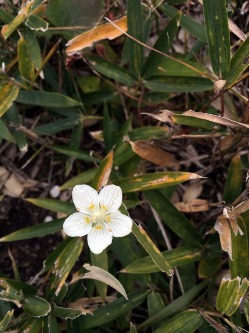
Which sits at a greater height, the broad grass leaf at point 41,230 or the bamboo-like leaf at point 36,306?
the broad grass leaf at point 41,230

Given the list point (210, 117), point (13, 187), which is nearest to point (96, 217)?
point (210, 117)

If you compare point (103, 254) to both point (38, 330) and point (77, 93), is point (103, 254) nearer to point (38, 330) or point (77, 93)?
point (38, 330)

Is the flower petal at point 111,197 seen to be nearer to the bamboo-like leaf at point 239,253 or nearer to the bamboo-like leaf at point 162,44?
the bamboo-like leaf at point 239,253

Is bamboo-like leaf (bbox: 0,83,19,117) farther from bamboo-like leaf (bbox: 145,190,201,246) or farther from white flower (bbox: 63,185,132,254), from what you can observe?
bamboo-like leaf (bbox: 145,190,201,246)

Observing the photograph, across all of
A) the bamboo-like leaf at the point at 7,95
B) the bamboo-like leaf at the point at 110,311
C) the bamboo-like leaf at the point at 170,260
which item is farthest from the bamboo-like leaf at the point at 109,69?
the bamboo-like leaf at the point at 110,311

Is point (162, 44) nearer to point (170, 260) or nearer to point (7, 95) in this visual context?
point (7, 95)

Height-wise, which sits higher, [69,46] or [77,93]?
[69,46]

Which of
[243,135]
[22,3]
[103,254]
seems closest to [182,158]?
[243,135]
